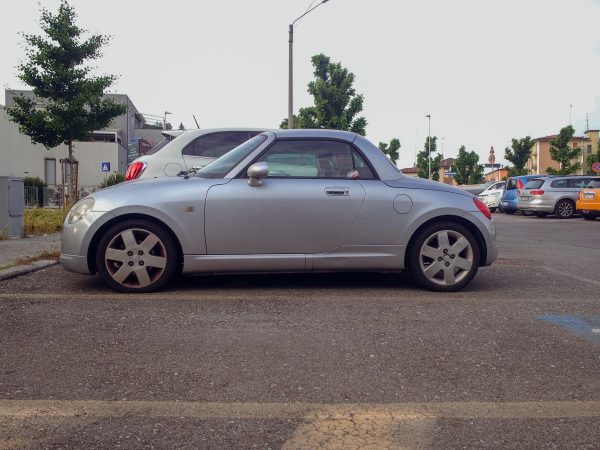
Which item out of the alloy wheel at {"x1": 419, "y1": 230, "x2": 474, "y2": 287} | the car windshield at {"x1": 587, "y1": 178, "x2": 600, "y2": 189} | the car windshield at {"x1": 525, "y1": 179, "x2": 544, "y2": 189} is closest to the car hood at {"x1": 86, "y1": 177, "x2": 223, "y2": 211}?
the alloy wheel at {"x1": 419, "y1": 230, "x2": 474, "y2": 287}

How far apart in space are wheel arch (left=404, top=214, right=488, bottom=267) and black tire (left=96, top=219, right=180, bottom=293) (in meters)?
2.10

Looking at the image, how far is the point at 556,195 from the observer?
906 inches

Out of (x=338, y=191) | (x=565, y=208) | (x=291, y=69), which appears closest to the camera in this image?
(x=338, y=191)

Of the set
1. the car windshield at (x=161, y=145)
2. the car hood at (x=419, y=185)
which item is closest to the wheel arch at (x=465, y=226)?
the car hood at (x=419, y=185)

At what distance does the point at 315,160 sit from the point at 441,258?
1453 mm

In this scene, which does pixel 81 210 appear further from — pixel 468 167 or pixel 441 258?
pixel 468 167

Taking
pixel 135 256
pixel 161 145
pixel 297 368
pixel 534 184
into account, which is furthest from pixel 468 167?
pixel 297 368

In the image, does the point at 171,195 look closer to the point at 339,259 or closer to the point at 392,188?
the point at 339,259

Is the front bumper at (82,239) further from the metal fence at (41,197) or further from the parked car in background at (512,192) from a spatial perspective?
the parked car in background at (512,192)

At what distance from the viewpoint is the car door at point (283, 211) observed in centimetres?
550

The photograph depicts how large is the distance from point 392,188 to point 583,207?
17202 millimetres

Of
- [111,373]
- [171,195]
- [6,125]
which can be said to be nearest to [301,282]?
[171,195]

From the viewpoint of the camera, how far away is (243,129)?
30.0 ft

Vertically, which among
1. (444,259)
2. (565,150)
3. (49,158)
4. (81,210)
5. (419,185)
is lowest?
(444,259)
